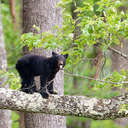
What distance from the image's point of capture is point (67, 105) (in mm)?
4836

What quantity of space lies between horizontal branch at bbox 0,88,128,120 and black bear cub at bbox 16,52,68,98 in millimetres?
244

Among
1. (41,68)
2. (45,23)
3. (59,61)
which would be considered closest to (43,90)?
(41,68)

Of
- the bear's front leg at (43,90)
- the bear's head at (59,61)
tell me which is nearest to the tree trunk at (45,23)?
the bear's front leg at (43,90)

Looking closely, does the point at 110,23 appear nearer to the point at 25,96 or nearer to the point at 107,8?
the point at 107,8

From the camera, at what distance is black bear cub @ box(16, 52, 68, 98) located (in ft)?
17.3

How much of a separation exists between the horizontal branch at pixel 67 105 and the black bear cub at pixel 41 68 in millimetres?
244

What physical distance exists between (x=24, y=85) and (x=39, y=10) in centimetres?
198

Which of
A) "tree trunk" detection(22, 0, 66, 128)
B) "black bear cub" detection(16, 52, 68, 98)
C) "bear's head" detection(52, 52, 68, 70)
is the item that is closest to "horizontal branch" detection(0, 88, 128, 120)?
"black bear cub" detection(16, 52, 68, 98)

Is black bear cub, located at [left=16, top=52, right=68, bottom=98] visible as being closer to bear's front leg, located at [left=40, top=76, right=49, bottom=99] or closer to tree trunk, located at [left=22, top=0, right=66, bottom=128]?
bear's front leg, located at [left=40, top=76, right=49, bottom=99]

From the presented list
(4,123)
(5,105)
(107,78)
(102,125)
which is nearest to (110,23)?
(107,78)

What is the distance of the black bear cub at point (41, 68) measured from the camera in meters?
5.26

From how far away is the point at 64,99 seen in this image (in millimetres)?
4918

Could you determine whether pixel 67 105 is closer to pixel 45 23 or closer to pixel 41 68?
pixel 41 68

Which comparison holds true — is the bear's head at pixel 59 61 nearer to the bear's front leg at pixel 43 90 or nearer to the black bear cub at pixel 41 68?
the black bear cub at pixel 41 68
